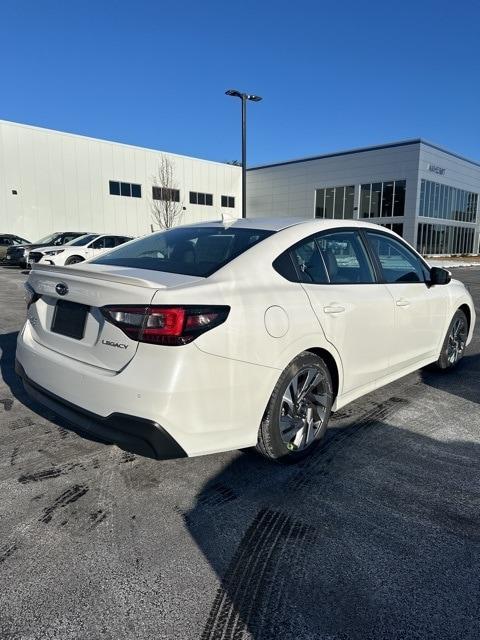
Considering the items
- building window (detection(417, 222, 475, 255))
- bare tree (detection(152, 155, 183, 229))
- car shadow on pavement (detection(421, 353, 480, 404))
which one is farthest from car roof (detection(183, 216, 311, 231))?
building window (detection(417, 222, 475, 255))

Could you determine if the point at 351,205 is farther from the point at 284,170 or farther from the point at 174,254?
the point at 174,254

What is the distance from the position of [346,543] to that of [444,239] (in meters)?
44.0

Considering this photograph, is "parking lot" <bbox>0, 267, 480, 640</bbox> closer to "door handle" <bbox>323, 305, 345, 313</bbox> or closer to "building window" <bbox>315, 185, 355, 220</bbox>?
"door handle" <bbox>323, 305, 345, 313</bbox>

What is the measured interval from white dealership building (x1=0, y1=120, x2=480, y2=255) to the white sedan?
2770 centimetres

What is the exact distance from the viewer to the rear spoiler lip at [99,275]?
7.87 ft

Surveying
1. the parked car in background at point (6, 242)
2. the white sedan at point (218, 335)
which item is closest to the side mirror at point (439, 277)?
the white sedan at point (218, 335)

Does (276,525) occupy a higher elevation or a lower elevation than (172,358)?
lower

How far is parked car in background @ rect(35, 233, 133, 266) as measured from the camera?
16.1 meters

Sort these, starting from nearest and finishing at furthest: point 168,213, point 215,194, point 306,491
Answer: point 306,491, point 168,213, point 215,194

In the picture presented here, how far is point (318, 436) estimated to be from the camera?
3172 mm

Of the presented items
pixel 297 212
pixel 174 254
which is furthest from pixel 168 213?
pixel 174 254

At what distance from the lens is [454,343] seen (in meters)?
5.11

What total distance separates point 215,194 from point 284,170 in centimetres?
837

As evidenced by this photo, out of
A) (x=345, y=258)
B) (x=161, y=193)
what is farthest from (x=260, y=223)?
(x=161, y=193)
